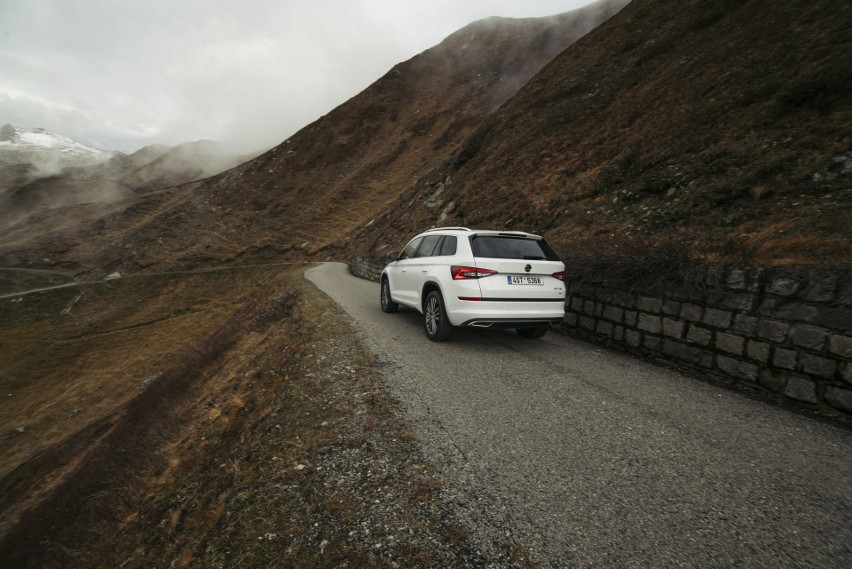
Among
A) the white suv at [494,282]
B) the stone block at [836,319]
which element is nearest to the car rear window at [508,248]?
the white suv at [494,282]

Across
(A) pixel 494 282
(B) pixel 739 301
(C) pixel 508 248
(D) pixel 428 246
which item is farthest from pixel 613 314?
(D) pixel 428 246

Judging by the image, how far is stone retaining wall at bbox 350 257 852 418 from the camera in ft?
12.6

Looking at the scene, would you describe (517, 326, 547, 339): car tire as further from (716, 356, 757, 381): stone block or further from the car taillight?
(716, 356, 757, 381): stone block

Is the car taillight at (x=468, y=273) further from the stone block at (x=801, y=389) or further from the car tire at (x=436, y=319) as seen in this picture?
the stone block at (x=801, y=389)

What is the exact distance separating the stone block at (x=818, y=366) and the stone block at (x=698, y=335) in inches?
38.4

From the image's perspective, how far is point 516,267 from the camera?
5598 millimetres

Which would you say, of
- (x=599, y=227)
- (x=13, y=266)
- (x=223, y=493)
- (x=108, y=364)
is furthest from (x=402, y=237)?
(x=13, y=266)

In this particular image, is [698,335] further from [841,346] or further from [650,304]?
[841,346]

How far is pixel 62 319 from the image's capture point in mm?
26781

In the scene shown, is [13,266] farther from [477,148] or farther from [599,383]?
[599,383]

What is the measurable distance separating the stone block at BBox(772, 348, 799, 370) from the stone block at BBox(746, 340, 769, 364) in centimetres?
9

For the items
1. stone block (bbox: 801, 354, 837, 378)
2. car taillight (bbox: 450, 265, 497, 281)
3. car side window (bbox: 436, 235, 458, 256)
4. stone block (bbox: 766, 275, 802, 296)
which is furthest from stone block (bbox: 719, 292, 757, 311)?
car side window (bbox: 436, 235, 458, 256)

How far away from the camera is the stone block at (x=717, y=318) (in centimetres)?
471

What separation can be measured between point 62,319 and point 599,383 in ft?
115
